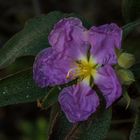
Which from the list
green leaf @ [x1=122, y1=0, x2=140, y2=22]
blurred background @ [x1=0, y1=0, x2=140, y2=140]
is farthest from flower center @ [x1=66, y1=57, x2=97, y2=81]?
blurred background @ [x1=0, y1=0, x2=140, y2=140]

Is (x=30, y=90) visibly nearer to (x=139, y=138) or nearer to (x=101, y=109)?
(x=101, y=109)

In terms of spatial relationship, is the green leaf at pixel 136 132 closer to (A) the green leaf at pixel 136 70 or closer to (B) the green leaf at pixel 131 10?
(A) the green leaf at pixel 136 70

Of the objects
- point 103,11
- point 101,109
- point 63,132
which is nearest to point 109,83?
point 101,109

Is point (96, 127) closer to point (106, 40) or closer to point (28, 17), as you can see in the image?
point (106, 40)

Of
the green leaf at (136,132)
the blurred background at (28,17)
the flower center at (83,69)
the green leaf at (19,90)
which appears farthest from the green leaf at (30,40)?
the blurred background at (28,17)

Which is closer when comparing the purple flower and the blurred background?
the purple flower

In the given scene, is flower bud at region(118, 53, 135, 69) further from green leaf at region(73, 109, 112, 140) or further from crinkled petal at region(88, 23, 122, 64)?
green leaf at region(73, 109, 112, 140)
